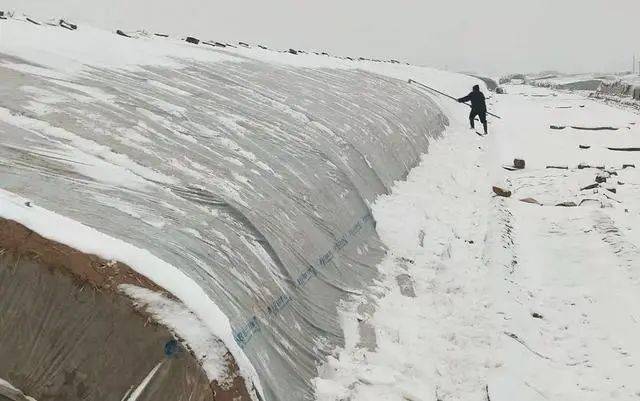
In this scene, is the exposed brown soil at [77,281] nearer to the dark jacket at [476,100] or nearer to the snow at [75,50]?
the snow at [75,50]

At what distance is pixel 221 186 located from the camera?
A: 4.14m

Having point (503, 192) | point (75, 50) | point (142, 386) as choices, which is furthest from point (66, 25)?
point (142, 386)

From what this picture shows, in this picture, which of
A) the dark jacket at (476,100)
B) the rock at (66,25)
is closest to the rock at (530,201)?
the dark jacket at (476,100)

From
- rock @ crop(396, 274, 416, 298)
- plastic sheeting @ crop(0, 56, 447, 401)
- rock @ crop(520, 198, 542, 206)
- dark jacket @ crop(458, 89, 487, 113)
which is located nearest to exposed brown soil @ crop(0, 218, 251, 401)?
plastic sheeting @ crop(0, 56, 447, 401)

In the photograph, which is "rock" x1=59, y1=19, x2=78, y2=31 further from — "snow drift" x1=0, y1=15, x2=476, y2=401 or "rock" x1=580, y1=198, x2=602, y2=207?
"rock" x1=580, y1=198, x2=602, y2=207

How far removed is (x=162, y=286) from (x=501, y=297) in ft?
12.2

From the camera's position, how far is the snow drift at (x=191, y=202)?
8.52 ft

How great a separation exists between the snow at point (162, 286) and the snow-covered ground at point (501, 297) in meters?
1.21

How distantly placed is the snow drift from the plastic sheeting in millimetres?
16

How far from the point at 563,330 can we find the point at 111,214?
3.98 meters

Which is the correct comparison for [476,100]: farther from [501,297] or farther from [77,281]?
[77,281]

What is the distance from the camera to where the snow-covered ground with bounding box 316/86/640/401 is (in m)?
3.93

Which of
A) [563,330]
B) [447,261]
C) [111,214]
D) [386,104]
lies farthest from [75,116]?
[386,104]

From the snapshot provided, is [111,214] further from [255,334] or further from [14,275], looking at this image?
[255,334]
